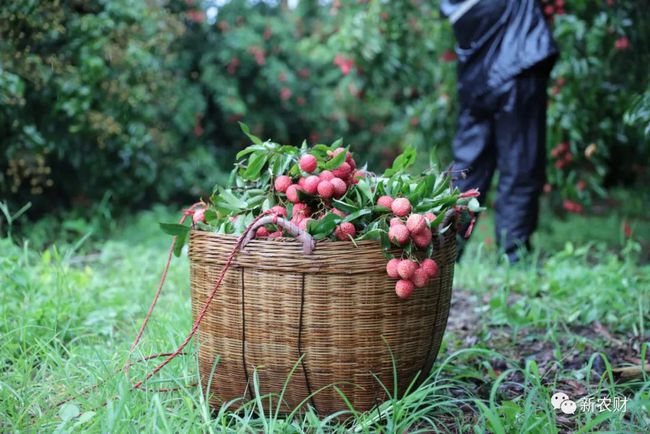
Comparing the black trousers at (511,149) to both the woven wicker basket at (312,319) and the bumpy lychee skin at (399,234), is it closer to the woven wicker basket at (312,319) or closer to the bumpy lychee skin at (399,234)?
the woven wicker basket at (312,319)

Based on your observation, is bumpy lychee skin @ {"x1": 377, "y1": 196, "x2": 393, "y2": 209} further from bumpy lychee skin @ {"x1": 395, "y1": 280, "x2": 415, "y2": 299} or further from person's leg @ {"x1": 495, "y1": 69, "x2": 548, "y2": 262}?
person's leg @ {"x1": 495, "y1": 69, "x2": 548, "y2": 262}

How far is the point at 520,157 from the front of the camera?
2.89m

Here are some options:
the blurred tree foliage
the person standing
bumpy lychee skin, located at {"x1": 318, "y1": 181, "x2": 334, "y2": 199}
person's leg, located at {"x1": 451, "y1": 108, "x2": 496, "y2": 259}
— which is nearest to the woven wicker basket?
bumpy lychee skin, located at {"x1": 318, "y1": 181, "x2": 334, "y2": 199}

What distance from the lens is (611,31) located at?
3.14 m

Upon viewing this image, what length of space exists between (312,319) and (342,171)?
339mm

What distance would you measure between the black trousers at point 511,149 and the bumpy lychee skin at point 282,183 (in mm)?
1654

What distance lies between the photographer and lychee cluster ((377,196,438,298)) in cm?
130

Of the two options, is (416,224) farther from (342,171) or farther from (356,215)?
(342,171)

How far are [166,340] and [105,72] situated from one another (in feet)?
7.21

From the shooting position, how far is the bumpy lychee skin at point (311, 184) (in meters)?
1.40

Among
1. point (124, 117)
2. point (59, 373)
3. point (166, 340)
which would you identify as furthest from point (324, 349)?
point (124, 117)

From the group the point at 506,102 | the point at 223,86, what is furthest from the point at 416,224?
the point at 223,86

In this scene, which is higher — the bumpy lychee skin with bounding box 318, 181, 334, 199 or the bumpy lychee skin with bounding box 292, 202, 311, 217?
the bumpy lychee skin with bounding box 318, 181, 334, 199

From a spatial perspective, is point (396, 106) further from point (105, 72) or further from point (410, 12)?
point (105, 72)
